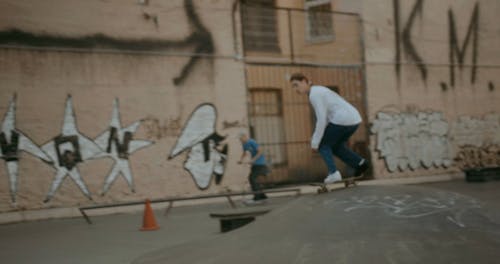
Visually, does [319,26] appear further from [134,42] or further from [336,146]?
[336,146]

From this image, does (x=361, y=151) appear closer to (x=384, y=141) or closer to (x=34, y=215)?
(x=384, y=141)

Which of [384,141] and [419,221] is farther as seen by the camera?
[384,141]

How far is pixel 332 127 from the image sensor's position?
7613 mm

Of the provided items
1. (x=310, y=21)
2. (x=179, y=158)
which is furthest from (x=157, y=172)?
(x=310, y=21)

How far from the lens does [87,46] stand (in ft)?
48.8

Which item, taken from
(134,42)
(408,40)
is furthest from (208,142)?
(408,40)

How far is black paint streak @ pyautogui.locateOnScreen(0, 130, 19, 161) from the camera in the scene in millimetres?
13539

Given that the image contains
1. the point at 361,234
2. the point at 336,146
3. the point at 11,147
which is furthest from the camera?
the point at 11,147

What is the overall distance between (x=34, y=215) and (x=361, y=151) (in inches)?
400

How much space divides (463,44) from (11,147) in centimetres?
1552

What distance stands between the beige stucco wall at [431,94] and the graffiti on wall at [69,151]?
911 centimetres

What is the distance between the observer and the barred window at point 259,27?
58.3 feet

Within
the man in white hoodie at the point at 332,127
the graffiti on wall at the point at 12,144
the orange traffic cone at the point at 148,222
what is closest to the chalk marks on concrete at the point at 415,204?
the man in white hoodie at the point at 332,127

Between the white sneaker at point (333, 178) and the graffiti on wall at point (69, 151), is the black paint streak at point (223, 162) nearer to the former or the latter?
the graffiti on wall at point (69, 151)
